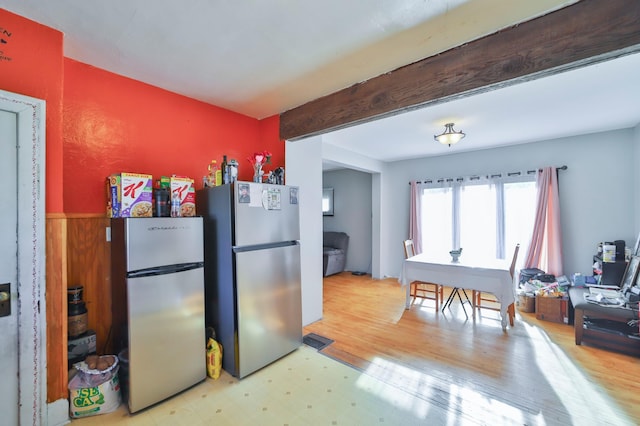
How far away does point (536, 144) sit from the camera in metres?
4.18

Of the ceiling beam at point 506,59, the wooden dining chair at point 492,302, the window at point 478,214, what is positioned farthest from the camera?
the window at point 478,214

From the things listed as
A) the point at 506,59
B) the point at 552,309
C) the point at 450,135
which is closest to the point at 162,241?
the point at 506,59

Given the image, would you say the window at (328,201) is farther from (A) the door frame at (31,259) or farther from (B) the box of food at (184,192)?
(A) the door frame at (31,259)

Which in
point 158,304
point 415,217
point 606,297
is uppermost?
point 415,217

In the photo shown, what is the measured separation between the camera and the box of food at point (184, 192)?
7.14 ft

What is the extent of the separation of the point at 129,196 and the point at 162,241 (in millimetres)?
435

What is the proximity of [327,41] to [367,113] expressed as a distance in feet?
2.24

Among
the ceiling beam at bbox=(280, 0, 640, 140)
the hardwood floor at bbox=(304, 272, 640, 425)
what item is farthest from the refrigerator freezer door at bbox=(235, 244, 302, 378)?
the ceiling beam at bbox=(280, 0, 640, 140)

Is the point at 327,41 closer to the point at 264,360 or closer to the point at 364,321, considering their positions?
the point at 264,360

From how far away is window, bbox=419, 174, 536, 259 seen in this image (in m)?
4.30

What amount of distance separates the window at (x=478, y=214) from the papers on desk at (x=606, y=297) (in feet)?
4.25

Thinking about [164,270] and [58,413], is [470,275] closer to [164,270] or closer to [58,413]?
[164,270]

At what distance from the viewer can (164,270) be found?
6.31 feet

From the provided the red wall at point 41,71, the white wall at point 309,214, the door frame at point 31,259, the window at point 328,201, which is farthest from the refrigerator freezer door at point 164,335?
the window at point 328,201
